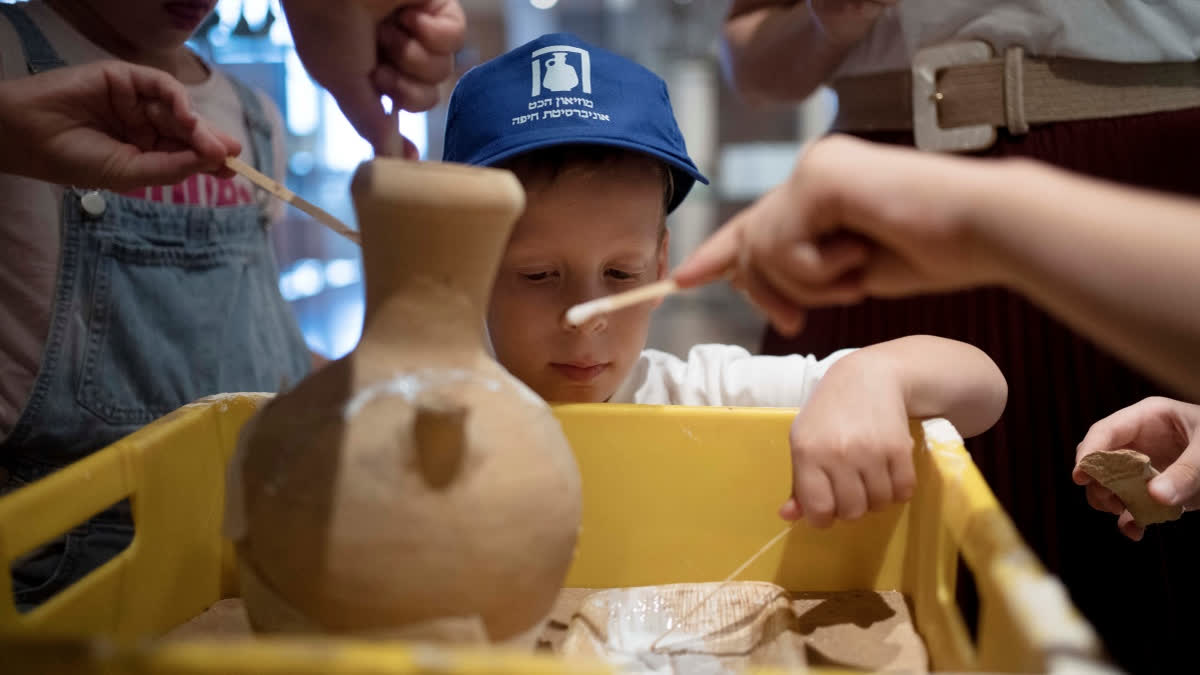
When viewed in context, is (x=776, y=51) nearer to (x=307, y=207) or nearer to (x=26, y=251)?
(x=307, y=207)

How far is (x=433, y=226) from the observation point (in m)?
0.54

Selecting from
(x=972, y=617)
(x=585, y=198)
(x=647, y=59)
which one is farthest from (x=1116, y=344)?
(x=647, y=59)

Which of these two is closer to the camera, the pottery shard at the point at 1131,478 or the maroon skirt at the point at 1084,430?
the pottery shard at the point at 1131,478

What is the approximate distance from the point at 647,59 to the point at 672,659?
311 centimetres

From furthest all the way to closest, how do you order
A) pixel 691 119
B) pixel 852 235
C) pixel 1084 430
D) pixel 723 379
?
pixel 691 119, pixel 723 379, pixel 1084 430, pixel 852 235

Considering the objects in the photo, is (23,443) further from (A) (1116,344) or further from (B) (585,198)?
(A) (1116,344)

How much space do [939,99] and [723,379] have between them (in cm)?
39

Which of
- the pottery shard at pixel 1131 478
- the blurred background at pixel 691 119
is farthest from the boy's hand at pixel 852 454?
the blurred background at pixel 691 119

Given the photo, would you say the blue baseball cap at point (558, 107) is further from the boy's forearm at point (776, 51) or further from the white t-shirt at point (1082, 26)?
the white t-shirt at point (1082, 26)

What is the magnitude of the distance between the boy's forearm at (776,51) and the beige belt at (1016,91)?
143mm

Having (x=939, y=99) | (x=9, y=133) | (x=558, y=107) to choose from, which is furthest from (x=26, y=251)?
(x=939, y=99)

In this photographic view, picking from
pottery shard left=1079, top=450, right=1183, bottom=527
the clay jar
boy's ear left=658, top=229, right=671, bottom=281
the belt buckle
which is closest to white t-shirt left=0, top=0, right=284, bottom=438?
the clay jar

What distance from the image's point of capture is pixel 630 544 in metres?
0.84

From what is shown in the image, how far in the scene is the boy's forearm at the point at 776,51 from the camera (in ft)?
3.55
